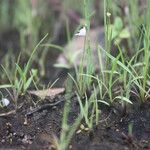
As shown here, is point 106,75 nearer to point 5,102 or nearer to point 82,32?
point 82,32

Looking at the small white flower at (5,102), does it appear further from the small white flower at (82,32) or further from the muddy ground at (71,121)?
the small white flower at (82,32)

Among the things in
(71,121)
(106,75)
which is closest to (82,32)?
(106,75)

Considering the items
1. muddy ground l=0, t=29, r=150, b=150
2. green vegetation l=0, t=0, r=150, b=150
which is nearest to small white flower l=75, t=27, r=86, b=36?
green vegetation l=0, t=0, r=150, b=150

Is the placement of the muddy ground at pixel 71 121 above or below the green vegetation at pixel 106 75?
below

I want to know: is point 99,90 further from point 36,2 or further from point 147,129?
point 36,2

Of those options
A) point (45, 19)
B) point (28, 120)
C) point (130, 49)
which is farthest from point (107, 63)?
point (45, 19)

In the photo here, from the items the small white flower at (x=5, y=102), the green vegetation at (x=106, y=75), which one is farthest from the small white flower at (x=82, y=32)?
the small white flower at (x=5, y=102)

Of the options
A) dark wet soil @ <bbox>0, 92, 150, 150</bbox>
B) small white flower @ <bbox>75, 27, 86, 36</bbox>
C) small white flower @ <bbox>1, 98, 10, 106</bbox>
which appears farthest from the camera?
small white flower @ <bbox>1, 98, 10, 106</bbox>

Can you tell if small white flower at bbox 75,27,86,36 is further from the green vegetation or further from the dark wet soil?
the dark wet soil
